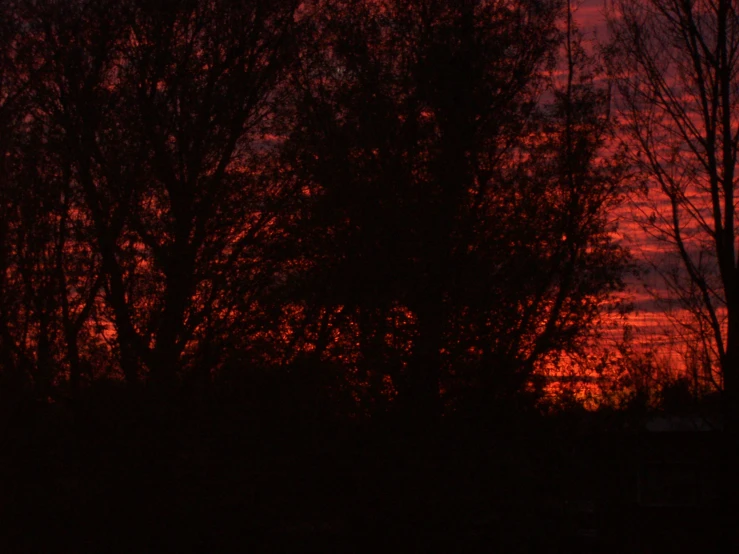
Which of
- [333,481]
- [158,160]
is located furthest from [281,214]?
[333,481]

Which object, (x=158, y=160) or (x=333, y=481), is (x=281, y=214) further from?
(x=333, y=481)

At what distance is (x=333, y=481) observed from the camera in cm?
1859

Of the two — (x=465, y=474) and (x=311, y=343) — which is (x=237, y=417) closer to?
(x=311, y=343)

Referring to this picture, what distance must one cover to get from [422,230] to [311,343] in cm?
240

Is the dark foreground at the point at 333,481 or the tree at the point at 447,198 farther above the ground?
the tree at the point at 447,198

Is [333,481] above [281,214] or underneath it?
underneath

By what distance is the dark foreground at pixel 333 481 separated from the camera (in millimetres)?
17531

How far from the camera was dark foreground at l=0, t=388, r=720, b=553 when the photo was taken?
17.5m

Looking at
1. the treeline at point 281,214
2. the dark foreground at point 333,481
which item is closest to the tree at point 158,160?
the treeline at point 281,214

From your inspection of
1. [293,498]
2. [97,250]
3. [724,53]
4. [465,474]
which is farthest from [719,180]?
[97,250]

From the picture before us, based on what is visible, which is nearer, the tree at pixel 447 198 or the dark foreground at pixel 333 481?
the dark foreground at pixel 333 481

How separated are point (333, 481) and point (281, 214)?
4.37 meters

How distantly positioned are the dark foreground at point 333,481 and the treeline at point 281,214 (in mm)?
559

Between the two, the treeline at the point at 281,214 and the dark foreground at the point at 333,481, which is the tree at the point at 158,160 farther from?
the dark foreground at the point at 333,481
